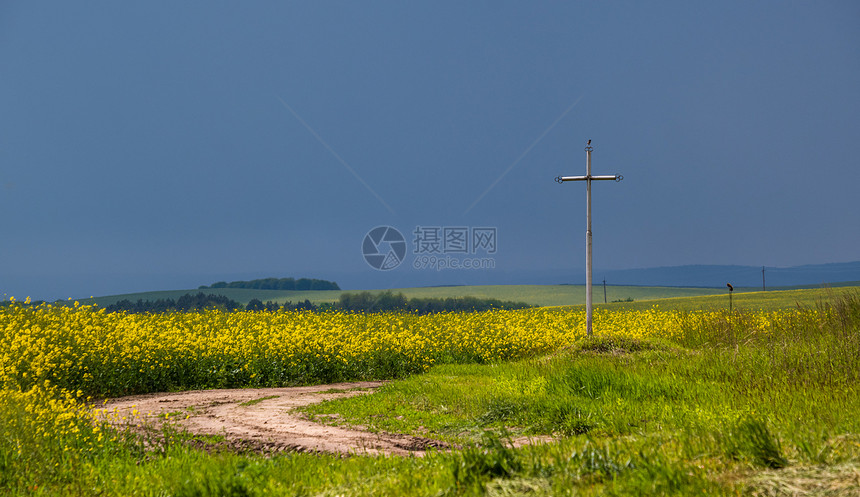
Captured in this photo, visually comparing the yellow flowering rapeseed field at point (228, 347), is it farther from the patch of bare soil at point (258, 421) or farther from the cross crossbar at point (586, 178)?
the cross crossbar at point (586, 178)

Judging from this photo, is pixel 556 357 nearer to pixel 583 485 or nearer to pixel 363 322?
pixel 363 322

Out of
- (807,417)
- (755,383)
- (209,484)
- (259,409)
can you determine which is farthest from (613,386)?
(209,484)

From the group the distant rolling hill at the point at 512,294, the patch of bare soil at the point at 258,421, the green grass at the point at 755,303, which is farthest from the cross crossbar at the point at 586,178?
the distant rolling hill at the point at 512,294

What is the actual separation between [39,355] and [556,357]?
11.4m

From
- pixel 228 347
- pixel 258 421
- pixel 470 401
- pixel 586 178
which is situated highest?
pixel 586 178

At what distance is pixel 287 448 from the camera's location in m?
6.90

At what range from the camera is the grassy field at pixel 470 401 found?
169 inches

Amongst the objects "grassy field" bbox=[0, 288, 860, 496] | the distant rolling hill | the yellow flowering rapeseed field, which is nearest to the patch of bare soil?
"grassy field" bbox=[0, 288, 860, 496]

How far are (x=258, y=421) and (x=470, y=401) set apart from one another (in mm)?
3503

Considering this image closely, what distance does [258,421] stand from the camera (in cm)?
855

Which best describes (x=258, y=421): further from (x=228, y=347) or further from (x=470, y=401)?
(x=228, y=347)

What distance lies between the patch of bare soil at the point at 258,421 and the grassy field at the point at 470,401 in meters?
0.51

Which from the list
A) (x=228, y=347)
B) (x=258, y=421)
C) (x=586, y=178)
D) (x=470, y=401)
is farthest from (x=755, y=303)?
(x=258, y=421)

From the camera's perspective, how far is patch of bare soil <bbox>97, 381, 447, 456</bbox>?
702 centimetres
